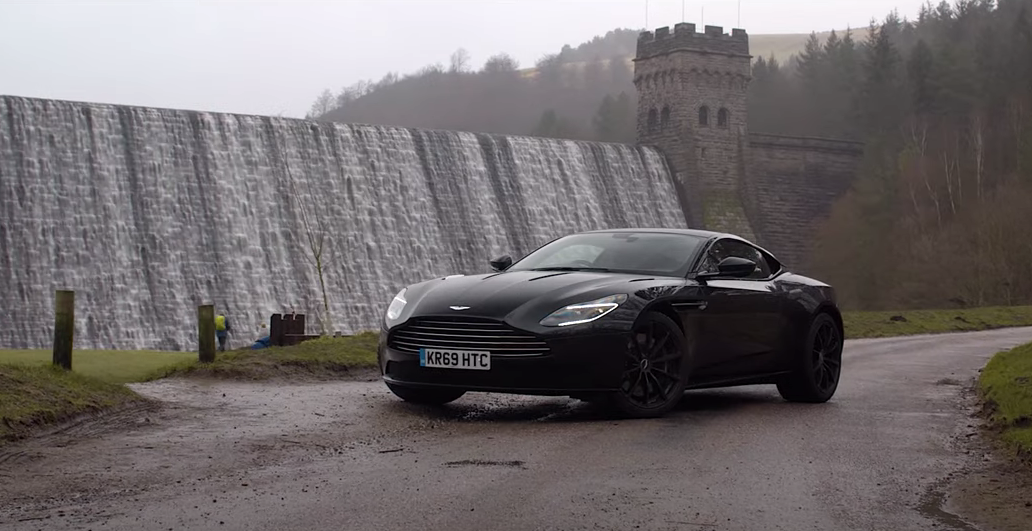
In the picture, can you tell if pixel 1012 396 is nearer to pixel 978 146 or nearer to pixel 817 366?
pixel 817 366

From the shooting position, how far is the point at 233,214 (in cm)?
3822

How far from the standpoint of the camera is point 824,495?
617 centimetres

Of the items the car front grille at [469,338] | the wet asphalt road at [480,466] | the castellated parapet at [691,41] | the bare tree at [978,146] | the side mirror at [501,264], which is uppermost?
the castellated parapet at [691,41]

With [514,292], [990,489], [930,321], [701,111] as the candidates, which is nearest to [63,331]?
[514,292]

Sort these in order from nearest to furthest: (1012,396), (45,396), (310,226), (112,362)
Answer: (45,396)
(1012,396)
(112,362)
(310,226)

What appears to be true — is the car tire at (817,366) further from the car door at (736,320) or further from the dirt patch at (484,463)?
the dirt patch at (484,463)

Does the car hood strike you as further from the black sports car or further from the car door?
the car door

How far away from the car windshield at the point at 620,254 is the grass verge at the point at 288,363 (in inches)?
129

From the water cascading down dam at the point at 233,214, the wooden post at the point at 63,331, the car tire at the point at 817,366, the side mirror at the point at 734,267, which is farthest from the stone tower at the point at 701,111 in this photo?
the wooden post at the point at 63,331

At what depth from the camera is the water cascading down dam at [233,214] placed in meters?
34.1

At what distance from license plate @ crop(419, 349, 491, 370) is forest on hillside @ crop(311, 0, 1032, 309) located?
41.3 metres

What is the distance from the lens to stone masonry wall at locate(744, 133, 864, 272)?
189 ft

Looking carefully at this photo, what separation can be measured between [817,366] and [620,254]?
205 centimetres

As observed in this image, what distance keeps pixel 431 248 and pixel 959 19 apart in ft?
188
